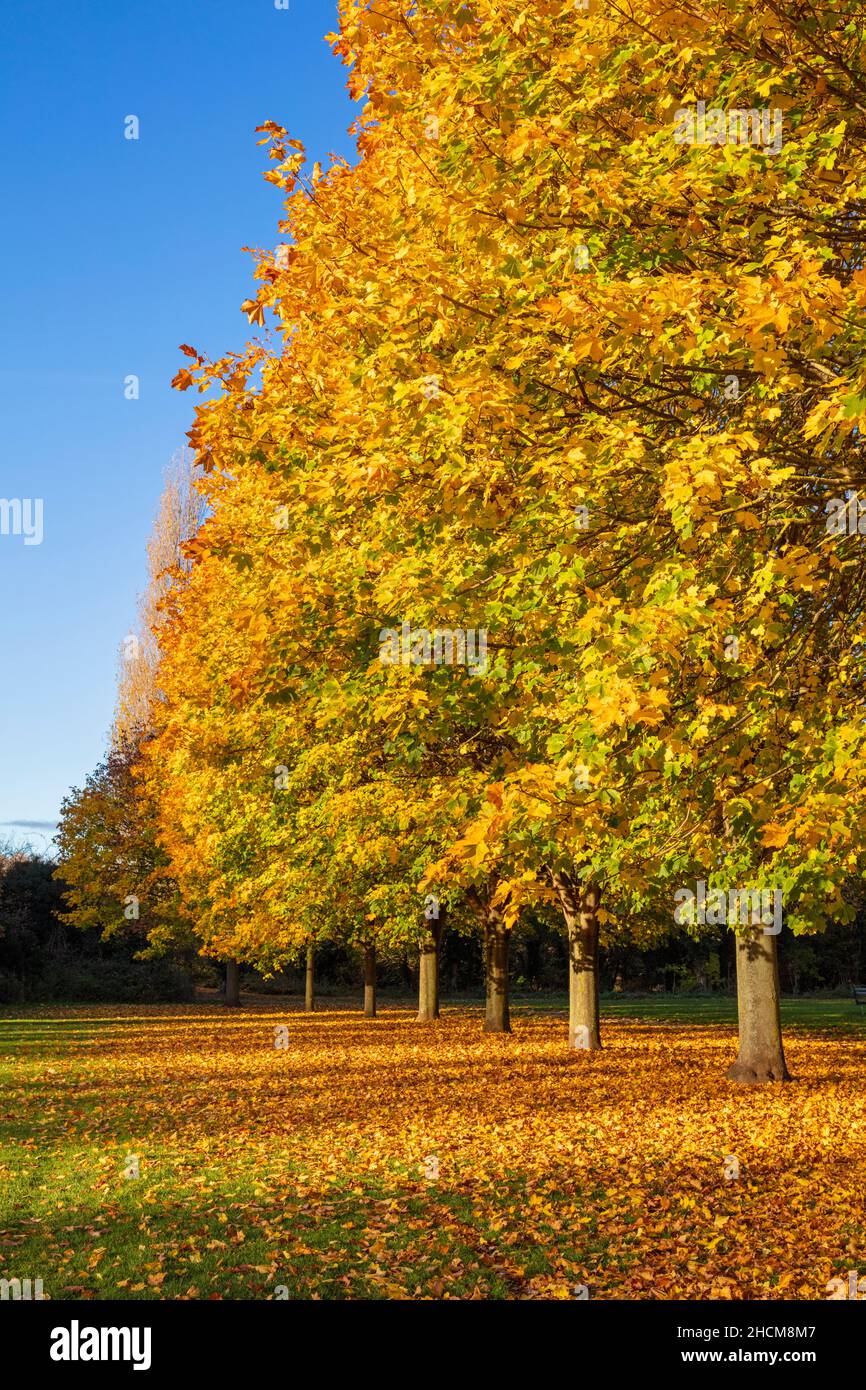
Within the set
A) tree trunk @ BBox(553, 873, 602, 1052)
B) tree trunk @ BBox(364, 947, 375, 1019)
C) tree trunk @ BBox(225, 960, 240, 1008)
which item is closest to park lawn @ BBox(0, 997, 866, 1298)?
tree trunk @ BBox(553, 873, 602, 1052)

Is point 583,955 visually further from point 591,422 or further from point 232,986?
point 232,986

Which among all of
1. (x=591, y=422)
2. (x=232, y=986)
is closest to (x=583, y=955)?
(x=591, y=422)

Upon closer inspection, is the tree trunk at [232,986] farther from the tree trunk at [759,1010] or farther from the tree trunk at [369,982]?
the tree trunk at [759,1010]

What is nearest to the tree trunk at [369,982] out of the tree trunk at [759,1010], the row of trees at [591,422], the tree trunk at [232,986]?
the tree trunk at [232,986]

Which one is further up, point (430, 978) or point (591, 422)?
point (591, 422)

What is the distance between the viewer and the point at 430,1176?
11031mm

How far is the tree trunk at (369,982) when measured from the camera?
38562 millimetres

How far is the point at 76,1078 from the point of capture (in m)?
20.1

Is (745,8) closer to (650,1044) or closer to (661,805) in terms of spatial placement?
(661,805)

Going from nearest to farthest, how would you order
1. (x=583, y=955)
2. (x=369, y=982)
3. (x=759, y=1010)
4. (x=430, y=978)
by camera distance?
1. (x=759, y=1010)
2. (x=583, y=955)
3. (x=430, y=978)
4. (x=369, y=982)

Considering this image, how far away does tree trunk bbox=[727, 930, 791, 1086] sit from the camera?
18.0m

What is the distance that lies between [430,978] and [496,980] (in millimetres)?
6647

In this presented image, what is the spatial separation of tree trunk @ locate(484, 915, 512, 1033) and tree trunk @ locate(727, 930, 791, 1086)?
1054 cm

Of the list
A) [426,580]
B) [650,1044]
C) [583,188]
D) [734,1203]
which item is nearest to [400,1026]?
[650,1044]
